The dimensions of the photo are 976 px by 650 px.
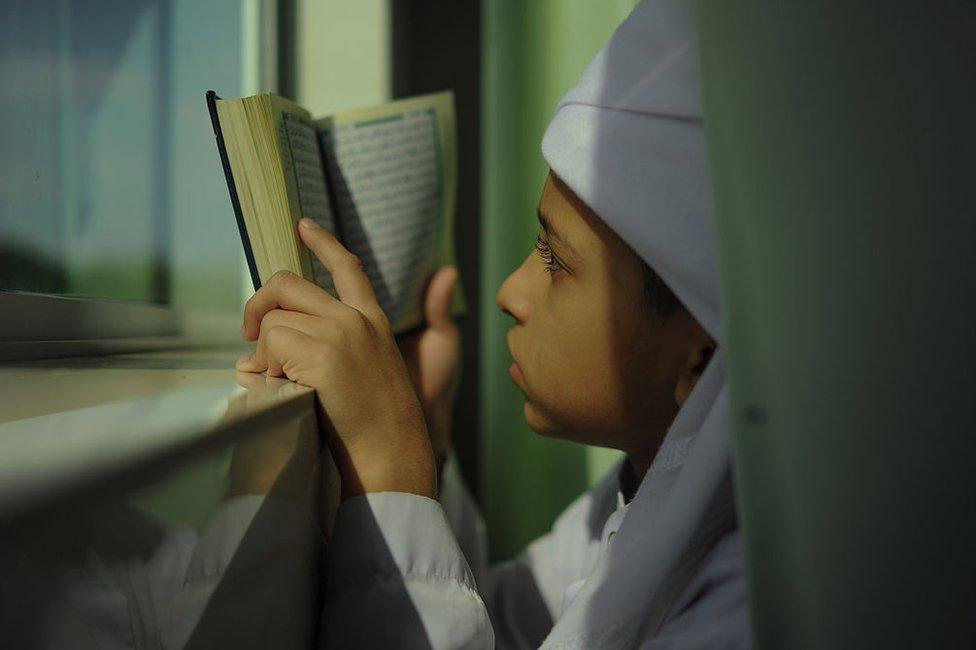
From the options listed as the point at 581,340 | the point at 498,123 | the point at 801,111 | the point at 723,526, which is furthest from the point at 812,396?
the point at 498,123

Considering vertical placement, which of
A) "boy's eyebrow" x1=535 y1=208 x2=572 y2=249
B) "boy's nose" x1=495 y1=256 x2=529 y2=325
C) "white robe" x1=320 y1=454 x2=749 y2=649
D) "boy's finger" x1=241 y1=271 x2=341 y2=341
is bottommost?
"white robe" x1=320 y1=454 x2=749 y2=649

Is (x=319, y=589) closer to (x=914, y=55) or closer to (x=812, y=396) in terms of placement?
(x=812, y=396)

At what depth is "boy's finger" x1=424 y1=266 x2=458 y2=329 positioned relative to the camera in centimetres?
99

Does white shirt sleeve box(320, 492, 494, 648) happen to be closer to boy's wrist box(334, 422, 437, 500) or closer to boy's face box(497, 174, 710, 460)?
boy's wrist box(334, 422, 437, 500)

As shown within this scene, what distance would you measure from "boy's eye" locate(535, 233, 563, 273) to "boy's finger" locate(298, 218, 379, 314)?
19 cm

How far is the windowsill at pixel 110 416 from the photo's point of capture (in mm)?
243

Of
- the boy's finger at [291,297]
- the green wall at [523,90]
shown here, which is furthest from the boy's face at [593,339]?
the green wall at [523,90]

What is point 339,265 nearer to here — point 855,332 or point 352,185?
point 352,185

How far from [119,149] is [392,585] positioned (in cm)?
57

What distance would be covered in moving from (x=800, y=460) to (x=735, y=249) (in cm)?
10

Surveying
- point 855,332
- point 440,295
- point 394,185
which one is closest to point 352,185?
point 394,185

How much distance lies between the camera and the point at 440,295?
999mm

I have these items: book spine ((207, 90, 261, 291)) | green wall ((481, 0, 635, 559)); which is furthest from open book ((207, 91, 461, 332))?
green wall ((481, 0, 635, 559))

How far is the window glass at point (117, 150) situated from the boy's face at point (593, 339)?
0.41 metres
